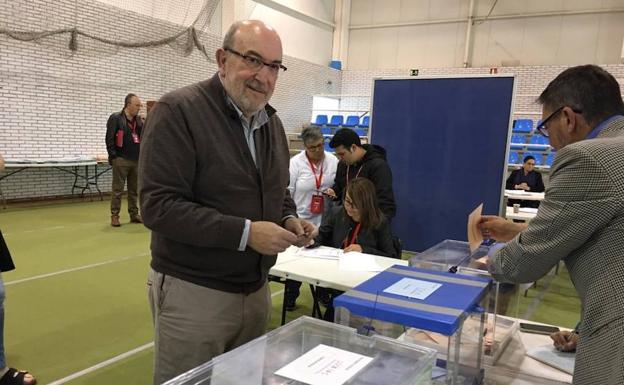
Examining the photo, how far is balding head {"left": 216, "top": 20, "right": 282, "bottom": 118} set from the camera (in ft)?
4.75

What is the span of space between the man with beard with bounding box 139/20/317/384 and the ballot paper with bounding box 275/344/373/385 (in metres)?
0.47

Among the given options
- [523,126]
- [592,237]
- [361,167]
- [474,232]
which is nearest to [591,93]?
[592,237]

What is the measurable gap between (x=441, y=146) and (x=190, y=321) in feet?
14.7

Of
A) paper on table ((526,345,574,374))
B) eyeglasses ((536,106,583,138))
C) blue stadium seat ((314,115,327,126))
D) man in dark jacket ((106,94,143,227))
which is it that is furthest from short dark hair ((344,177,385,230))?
blue stadium seat ((314,115,327,126))

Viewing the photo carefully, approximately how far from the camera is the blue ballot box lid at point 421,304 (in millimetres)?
1144

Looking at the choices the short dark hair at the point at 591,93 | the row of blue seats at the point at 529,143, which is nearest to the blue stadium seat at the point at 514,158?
the row of blue seats at the point at 529,143

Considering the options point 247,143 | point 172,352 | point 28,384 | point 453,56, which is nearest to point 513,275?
point 247,143

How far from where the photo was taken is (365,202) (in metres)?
3.42

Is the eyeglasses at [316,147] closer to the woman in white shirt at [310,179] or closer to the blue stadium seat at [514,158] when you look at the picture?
the woman in white shirt at [310,179]

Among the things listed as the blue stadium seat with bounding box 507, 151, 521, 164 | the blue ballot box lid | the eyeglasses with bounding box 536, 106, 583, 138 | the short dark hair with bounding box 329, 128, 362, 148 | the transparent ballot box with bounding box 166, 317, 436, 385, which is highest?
the eyeglasses with bounding box 536, 106, 583, 138

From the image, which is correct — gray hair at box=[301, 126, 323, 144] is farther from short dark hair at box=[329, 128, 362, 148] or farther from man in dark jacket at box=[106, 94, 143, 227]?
man in dark jacket at box=[106, 94, 143, 227]

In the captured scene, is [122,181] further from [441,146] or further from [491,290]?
[491,290]

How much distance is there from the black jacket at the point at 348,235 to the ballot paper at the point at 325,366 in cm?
239

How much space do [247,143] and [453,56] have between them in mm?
13572
